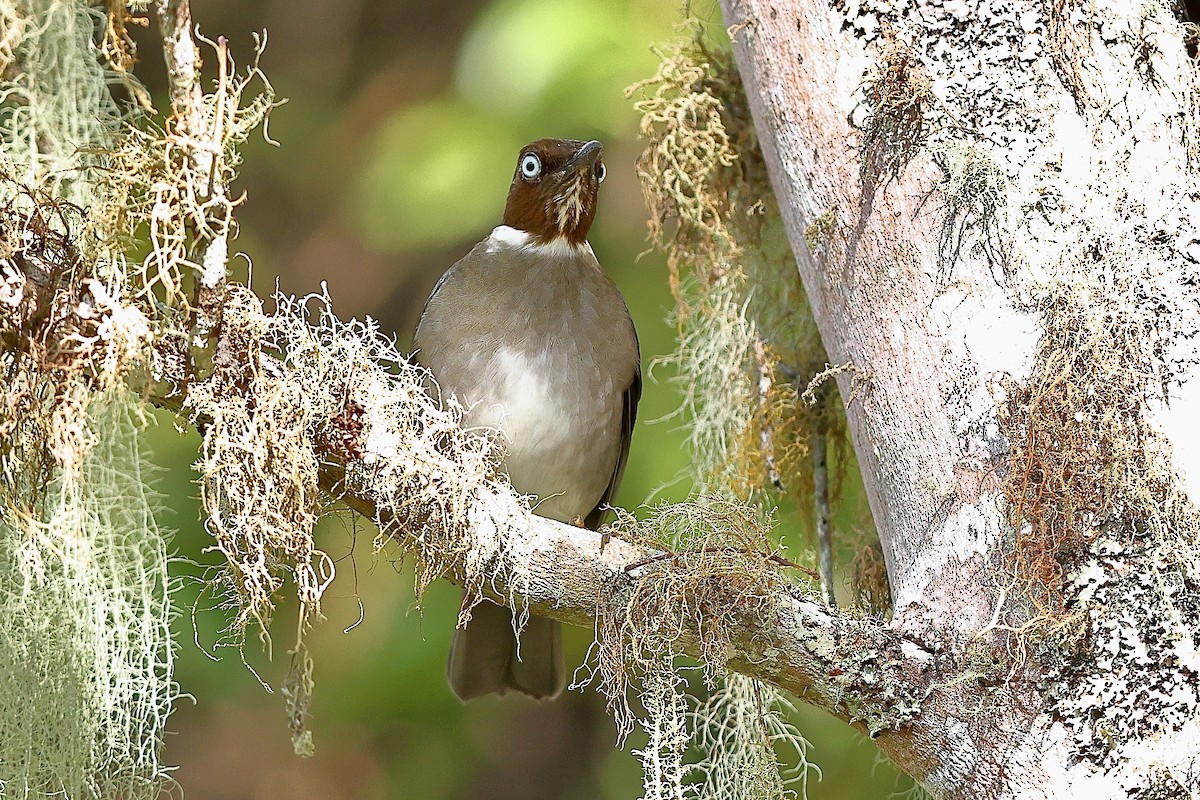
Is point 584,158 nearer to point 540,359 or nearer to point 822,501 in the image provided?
point 540,359

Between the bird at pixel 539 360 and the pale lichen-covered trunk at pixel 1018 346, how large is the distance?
0.76 meters

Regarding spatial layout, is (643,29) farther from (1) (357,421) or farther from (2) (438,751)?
(2) (438,751)

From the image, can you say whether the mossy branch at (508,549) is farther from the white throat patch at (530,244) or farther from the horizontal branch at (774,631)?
the white throat patch at (530,244)

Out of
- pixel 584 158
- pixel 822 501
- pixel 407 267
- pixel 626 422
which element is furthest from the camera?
pixel 407 267

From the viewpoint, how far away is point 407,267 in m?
4.28

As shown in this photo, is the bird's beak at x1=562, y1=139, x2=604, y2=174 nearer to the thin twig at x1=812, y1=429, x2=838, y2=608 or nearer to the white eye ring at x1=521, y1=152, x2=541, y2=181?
the white eye ring at x1=521, y1=152, x2=541, y2=181

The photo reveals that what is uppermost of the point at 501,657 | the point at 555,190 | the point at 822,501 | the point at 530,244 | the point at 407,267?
the point at 555,190

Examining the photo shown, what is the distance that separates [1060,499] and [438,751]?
2.65 m

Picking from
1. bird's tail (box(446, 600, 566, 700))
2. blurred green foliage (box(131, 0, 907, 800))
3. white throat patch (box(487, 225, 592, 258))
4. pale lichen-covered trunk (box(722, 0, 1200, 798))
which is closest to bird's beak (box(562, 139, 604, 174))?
white throat patch (box(487, 225, 592, 258))

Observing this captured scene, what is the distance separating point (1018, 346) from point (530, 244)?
4.61 feet

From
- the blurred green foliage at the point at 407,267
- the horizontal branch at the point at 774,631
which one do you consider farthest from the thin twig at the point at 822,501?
the horizontal branch at the point at 774,631

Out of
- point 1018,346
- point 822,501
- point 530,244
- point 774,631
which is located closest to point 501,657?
point 822,501

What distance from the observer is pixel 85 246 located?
5.54 ft

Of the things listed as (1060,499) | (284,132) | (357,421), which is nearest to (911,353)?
(1060,499)
